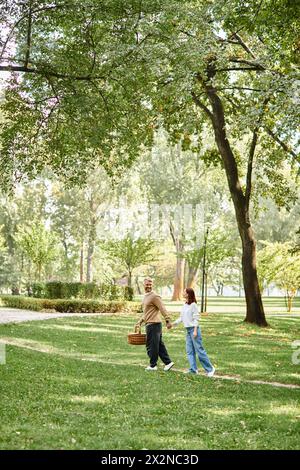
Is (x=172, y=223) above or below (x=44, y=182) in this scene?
below

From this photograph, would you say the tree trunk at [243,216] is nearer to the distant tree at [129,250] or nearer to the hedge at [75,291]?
the distant tree at [129,250]


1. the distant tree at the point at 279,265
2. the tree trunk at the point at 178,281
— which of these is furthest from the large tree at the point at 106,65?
the tree trunk at the point at 178,281

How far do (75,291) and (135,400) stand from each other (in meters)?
24.8

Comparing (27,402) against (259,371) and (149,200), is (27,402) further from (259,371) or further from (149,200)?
(149,200)

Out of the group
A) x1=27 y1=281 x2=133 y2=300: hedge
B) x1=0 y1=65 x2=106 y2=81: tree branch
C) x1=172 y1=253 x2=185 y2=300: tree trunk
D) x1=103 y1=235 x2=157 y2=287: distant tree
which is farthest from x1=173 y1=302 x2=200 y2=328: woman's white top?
x1=172 y1=253 x2=185 y2=300: tree trunk

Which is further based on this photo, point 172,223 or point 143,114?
point 172,223

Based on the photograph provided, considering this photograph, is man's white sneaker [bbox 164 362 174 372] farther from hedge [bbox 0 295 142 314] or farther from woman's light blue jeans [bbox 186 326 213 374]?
hedge [bbox 0 295 142 314]

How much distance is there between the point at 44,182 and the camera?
171 ft

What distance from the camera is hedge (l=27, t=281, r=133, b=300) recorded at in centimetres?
3297

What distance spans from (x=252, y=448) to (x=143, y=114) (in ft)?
37.6

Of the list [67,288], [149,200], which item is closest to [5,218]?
[149,200]

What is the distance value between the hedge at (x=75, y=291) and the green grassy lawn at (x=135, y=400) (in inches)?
648

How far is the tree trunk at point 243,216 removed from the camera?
22438 mm

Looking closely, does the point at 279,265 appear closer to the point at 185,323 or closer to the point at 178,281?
the point at 185,323
